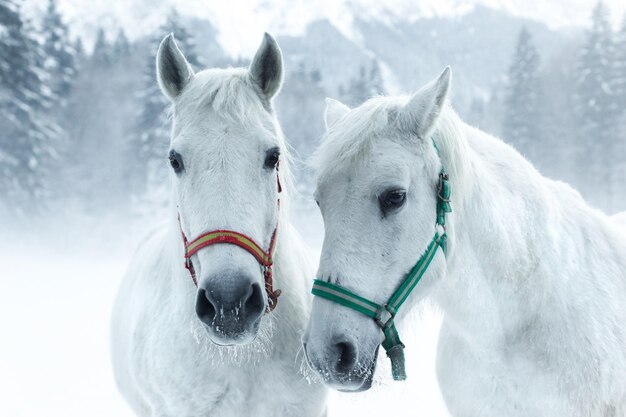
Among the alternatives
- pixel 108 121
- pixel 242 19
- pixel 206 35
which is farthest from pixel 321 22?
pixel 108 121

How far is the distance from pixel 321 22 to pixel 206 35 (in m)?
36.2

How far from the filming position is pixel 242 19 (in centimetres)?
12756

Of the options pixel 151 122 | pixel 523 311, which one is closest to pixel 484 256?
pixel 523 311

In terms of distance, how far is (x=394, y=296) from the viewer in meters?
2.55

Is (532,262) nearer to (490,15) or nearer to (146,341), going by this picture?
(146,341)

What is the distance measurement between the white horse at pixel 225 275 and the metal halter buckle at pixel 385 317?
0.55 metres

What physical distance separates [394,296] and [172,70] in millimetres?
1820

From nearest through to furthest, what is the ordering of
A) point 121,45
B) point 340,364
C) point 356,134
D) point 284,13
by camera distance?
1. point 340,364
2. point 356,134
3. point 121,45
4. point 284,13

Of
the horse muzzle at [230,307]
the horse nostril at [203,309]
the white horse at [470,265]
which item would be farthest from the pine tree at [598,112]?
the horse nostril at [203,309]

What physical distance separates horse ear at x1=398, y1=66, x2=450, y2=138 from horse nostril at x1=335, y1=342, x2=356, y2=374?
1073mm

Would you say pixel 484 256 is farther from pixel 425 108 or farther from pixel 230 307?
pixel 230 307

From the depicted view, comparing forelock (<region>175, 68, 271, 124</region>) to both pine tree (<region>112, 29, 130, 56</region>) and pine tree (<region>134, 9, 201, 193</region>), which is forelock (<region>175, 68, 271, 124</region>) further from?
pine tree (<region>112, 29, 130, 56</region>)

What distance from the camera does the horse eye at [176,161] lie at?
280 centimetres

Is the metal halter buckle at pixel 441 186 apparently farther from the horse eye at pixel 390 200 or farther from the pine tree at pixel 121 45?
the pine tree at pixel 121 45
